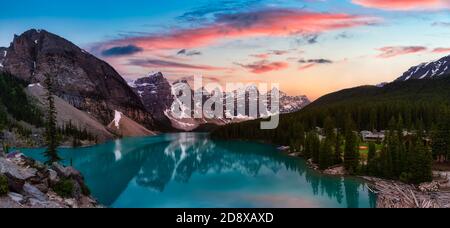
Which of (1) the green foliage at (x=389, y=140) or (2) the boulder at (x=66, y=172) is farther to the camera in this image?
(1) the green foliage at (x=389, y=140)

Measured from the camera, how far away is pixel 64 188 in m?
38.7

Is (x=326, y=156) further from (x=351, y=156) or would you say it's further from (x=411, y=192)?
(x=411, y=192)

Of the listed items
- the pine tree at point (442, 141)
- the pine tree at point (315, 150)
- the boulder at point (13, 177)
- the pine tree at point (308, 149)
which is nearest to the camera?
the boulder at point (13, 177)

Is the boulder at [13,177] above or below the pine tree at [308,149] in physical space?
above

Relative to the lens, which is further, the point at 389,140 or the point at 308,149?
the point at 308,149

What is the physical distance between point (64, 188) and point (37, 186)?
124 inches

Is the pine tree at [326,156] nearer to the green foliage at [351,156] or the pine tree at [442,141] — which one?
the green foliage at [351,156]

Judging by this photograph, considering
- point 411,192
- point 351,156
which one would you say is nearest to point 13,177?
point 411,192

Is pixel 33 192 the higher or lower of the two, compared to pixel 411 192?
higher

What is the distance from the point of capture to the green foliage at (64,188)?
38.2m

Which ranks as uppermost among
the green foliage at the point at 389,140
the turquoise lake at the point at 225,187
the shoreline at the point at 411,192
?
the green foliage at the point at 389,140

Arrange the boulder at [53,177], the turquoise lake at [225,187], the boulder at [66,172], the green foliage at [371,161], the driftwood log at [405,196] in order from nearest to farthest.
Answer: the boulder at [53,177], the boulder at [66,172], the driftwood log at [405,196], the turquoise lake at [225,187], the green foliage at [371,161]

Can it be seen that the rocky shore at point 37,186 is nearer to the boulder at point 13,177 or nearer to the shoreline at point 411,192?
the boulder at point 13,177

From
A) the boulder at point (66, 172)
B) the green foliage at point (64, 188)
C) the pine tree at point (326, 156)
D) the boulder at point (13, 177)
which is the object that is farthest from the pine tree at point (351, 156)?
the boulder at point (13, 177)
